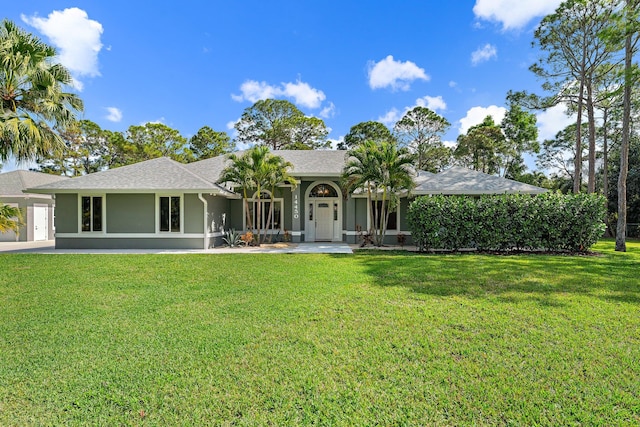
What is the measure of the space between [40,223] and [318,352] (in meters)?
23.3

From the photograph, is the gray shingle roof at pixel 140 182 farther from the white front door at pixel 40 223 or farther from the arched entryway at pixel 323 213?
the white front door at pixel 40 223

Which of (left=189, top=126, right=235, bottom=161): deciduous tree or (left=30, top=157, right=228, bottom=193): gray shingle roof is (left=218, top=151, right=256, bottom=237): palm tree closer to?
(left=30, top=157, right=228, bottom=193): gray shingle roof

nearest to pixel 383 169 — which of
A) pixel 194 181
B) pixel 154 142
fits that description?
pixel 194 181

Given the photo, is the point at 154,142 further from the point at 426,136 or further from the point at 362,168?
the point at 426,136

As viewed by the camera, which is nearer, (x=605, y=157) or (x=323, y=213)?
(x=323, y=213)

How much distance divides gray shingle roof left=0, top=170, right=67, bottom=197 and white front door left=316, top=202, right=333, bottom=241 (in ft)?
54.3

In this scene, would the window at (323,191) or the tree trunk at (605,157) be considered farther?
the tree trunk at (605,157)

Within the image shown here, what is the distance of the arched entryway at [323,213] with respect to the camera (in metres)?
17.9

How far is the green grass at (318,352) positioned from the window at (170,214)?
23.0 ft

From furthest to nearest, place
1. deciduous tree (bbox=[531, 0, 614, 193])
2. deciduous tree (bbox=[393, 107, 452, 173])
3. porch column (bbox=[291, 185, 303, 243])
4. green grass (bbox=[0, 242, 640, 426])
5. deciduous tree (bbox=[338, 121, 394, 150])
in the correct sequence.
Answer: deciduous tree (bbox=[338, 121, 394, 150]) → deciduous tree (bbox=[393, 107, 452, 173]) → deciduous tree (bbox=[531, 0, 614, 193]) → porch column (bbox=[291, 185, 303, 243]) → green grass (bbox=[0, 242, 640, 426])

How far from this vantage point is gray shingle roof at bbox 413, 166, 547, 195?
15234 mm

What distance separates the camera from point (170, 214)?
1457cm

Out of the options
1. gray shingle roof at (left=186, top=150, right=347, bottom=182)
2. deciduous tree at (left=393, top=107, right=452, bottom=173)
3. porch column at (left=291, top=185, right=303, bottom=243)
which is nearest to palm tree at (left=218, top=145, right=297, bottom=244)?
gray shingle roof at (left=186, top=150, right=347, bottom=182)

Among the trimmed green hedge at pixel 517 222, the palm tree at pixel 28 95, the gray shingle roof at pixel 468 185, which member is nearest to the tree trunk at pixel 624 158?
the trimmed green hedge at pixel 517 222
